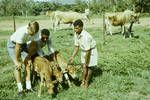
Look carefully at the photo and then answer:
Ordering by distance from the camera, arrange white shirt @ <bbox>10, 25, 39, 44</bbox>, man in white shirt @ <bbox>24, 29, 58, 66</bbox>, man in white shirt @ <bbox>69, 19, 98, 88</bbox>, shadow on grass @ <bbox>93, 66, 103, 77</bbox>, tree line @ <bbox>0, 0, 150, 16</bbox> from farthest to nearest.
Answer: tree line @ <bbox>0, 0, 150, 16</bbox>, shadow on grass @ <bbox>93, 66, 103, 77</bbox>, man in white shirt @ <bbox>69, 19, 98, 88</bbox>, man in white shirt @ <bbox>24, 29, 58, 66</bbox>, white shirt @ <bbox>10, 25, 39, 44</bbox>

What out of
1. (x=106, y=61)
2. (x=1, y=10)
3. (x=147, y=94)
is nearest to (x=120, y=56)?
(x=106, y=61)

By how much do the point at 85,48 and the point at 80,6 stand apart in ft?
140

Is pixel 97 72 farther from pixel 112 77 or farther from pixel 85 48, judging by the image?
pixel 85 48

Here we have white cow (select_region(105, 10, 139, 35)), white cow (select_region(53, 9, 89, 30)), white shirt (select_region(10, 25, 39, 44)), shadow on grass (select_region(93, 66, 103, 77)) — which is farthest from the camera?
white cow (select_region(53, 9, 89, 30))

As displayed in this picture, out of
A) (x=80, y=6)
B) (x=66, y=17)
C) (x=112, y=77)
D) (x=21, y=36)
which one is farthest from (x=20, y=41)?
(x=80, y=6)

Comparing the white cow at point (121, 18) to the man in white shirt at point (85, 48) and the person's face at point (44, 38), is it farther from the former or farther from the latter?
the person's face at point (44, 38)

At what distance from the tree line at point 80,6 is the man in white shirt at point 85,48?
1311 inches

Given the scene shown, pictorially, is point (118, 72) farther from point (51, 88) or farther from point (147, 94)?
point (51, 88)

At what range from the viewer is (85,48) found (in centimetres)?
1061

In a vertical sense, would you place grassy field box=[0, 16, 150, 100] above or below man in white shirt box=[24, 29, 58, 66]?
below

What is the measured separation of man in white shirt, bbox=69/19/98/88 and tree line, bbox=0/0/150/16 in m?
33.3

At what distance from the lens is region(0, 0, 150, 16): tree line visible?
4496 cm

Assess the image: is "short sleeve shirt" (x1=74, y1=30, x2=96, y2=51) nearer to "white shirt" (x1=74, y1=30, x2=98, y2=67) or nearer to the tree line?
"white shirt" (x1=74, y1=30, x2=98, y2=67)

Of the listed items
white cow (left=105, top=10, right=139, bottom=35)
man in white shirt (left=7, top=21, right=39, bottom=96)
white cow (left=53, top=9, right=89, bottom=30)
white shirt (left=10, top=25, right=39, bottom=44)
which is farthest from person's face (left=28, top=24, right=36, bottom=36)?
white cow (left=53, top=9, right=89, bottom=30)
